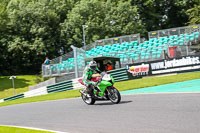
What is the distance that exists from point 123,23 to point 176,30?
815 inches

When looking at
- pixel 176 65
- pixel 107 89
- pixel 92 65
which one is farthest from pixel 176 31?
pixel 107 89

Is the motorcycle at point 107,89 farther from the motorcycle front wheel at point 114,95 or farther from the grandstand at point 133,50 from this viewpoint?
the grandstand at point 133,50

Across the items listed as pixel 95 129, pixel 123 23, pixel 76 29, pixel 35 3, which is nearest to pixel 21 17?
pixel 35 3

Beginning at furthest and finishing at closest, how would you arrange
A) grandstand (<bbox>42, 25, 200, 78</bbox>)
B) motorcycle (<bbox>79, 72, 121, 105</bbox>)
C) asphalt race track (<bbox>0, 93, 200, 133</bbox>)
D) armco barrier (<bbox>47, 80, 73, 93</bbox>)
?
armco barrier (<bbox>47, 80, 73, 93</bbox>) < grandstand (<bbox>42, 25, 200, 78</bbox>) < motorcycle (<bbox>79, 72, 121, 105</bbox>) < asphalt race track (<bbox>0, 93, 200, 133</bbox>)

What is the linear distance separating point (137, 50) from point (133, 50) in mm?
339

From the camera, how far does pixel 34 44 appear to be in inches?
1813

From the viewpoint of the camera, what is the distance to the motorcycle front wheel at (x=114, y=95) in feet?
36.0

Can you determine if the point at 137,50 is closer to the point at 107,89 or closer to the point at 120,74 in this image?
the point at 120,74

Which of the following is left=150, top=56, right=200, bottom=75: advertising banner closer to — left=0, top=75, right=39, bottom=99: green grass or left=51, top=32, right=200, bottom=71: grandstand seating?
left=51, top=32, right=200, bottom=71: grandstand seating

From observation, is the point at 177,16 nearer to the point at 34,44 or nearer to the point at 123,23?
the point at 123,23

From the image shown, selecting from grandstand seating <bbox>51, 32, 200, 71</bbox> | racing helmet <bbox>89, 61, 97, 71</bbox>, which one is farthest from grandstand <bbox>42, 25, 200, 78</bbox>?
racing helmet <bbox>89, 61, 97, 71</bbox>

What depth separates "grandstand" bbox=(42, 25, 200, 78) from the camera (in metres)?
23.2

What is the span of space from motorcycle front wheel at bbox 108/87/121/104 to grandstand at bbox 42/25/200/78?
10.7 metres

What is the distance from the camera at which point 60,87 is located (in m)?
24.5
